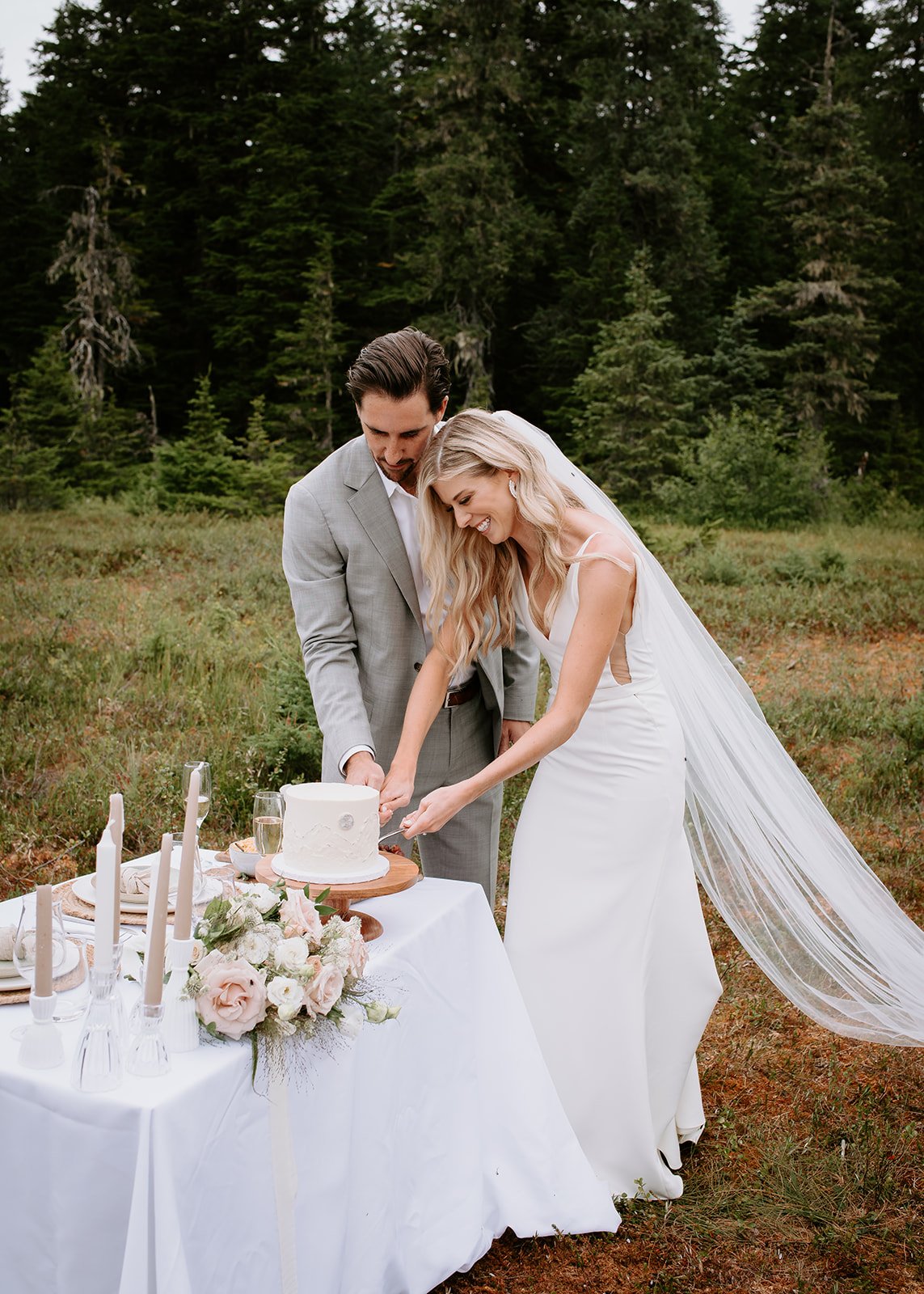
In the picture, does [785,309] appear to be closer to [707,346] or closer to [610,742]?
[707,346]

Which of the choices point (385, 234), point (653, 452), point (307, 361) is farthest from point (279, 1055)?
point (385, 234)

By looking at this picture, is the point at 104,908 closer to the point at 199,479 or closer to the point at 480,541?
the point at 480,541

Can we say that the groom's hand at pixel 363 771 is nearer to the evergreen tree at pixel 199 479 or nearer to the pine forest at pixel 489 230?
the evergreen tree at pixel 199 479

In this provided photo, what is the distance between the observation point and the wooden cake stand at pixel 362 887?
7.60 feet

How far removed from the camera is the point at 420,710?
3.19 meters

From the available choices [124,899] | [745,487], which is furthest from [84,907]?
[745,487]

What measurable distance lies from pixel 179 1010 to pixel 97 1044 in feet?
0.59

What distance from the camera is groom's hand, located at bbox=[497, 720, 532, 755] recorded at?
3.50 metres

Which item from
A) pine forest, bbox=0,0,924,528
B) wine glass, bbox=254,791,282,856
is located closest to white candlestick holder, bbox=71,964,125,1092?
wine glass, bbox=254,791,282,856

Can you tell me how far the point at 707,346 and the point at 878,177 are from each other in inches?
190

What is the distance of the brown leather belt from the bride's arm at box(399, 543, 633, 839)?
41 centimetres

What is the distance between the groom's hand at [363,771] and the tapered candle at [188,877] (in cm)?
109

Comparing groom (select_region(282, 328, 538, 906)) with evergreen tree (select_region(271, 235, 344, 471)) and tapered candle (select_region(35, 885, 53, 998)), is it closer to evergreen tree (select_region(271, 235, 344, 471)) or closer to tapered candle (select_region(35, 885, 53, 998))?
tapered candle (select_region(35, 885, 53, 998))

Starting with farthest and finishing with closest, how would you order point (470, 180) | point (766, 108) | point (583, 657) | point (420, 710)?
point (766, 108) → point (470, 180) → point (420, 710) → point (583, 657)
